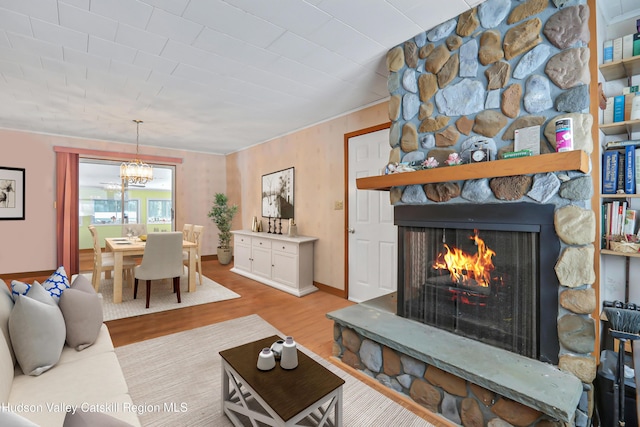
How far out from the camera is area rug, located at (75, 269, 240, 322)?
3.38 metres

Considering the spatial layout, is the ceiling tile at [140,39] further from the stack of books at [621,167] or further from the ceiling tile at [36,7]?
the stack of books at [621,167]

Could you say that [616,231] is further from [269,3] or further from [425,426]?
[269,3]

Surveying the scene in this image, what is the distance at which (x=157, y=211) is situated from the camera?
6.66 metres

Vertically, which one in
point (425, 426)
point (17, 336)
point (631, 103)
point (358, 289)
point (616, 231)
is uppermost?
point (631, 103)

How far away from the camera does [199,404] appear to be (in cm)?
182

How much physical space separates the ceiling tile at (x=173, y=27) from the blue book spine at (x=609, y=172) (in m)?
2.85

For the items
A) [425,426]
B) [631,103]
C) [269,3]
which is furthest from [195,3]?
[425,426]

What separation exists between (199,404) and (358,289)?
2.31 metres

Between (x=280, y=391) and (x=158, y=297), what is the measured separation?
326 centimetres

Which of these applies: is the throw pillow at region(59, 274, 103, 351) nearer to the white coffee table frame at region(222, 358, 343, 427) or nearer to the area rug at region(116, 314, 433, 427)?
the area rug at region(116, 314, 433, 427)

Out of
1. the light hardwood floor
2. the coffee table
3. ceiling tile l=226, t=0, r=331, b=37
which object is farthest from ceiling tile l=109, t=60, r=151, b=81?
the coffee table

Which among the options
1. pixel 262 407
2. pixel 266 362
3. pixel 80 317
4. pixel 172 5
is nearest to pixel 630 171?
pixel 266 362

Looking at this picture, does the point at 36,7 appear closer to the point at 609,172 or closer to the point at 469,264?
the point at 469,264

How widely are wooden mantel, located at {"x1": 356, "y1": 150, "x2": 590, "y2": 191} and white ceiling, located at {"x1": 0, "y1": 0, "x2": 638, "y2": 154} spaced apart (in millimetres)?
1094
